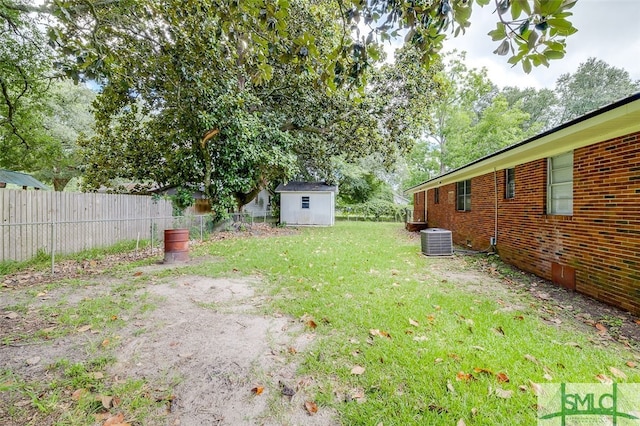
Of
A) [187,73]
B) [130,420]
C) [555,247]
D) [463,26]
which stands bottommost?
[130,420]

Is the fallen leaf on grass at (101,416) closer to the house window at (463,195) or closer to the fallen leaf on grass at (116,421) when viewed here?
the fallen leaf on grass at (116,421)

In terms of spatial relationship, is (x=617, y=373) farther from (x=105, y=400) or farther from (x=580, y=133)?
(x=105, y=400)

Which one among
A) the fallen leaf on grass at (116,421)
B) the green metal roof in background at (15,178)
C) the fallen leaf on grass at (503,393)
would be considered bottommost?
the fallen leaf on grass at (116,421)

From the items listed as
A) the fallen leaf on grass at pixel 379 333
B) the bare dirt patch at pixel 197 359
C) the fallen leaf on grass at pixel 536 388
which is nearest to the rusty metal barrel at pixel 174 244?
the bare dirt patch at pixel 197 359

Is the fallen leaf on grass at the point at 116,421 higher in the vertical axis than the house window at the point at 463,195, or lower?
lower

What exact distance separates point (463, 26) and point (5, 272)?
882 cm

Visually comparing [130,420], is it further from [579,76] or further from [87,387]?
[579,76]

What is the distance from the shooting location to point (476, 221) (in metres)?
9.45

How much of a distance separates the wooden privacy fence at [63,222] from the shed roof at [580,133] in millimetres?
9557

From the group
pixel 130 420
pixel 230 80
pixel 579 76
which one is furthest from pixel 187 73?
pixel 579 76

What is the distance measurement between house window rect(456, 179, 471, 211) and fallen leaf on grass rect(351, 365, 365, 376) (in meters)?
9.30

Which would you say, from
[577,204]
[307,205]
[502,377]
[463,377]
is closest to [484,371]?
[502,377]

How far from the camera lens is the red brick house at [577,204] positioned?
402 cm

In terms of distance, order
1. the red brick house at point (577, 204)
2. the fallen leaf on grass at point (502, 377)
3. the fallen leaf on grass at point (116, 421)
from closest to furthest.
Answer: the fallen leaf on grass at point (116, 421) → the fallen leaf on grass at point (502, 377) → the red brick house at point (577, 204)
